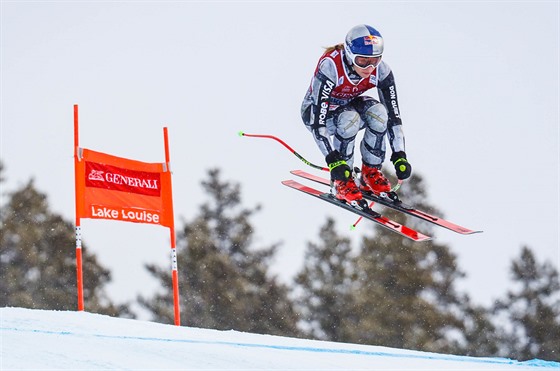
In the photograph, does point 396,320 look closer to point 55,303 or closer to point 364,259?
point 364,259

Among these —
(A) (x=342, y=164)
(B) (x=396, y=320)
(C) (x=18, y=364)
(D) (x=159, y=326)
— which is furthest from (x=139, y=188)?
(B) (x=396, y=320)

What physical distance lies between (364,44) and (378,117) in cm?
91

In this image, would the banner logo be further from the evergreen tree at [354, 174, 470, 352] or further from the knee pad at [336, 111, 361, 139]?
the evergreen tree at [354, 174, 470, 352]

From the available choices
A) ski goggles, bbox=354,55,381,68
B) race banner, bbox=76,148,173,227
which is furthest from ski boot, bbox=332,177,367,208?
race banner, bbox=76,148,173,227

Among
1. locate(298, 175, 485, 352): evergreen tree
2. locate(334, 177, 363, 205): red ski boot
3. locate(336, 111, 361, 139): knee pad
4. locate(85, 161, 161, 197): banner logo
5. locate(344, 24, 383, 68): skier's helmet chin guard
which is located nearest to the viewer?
locate(344, 24, 383, 68): skier's helmet chin guard

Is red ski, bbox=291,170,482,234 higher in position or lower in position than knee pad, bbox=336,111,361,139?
lower

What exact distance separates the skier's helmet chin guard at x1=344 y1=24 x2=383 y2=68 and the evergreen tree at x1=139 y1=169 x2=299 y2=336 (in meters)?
26.1

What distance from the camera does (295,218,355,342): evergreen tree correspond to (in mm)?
35438

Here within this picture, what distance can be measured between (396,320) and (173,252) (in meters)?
22.0

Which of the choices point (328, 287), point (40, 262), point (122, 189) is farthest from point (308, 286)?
point (122, 189)

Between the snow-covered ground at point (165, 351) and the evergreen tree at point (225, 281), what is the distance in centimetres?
2414

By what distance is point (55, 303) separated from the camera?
34375 millimetres

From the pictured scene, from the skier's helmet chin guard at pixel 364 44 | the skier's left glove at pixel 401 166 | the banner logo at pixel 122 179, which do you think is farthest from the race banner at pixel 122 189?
the skier's helmet chin guard at pixel 364 44

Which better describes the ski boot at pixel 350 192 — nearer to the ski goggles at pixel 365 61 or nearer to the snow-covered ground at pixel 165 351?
the ski goggles at pixel 365 61
